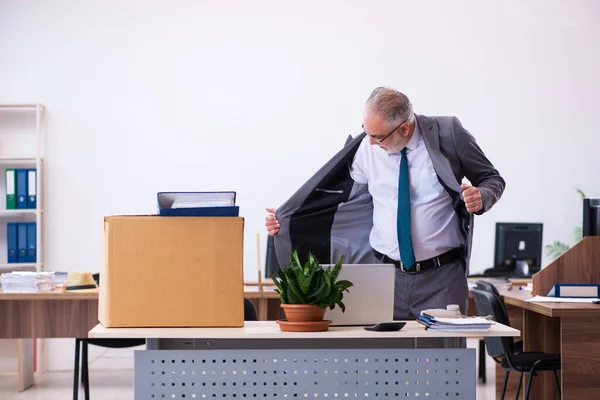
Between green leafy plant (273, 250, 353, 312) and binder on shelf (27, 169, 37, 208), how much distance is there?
4.79m

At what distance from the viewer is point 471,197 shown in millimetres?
2711

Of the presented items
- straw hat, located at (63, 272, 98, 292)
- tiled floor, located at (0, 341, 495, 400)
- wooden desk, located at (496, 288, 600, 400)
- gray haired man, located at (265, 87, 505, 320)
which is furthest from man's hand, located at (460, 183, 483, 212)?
tiled floor, located at (0, 341, 495, 400)

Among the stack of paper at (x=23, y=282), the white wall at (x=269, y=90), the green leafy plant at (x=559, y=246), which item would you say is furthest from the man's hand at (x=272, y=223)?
the green leafy plant at (x=559, y=246)

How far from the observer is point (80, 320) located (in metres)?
4.54

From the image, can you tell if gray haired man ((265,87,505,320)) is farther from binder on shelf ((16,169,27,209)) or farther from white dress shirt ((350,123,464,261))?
binder on shelf ((16,169,27,209))

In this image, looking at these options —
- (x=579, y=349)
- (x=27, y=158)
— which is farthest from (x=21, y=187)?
(x=579, y=349)

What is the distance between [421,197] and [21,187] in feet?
15.2

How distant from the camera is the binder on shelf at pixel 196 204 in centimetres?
248

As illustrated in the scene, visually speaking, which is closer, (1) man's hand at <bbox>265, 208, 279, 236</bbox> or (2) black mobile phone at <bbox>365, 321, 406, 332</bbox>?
(2) black mobile phone at <bbox>365, 321, 406, 332</bbox>

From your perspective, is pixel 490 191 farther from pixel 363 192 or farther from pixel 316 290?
pixel 316 290

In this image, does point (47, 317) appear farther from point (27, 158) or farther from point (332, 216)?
point (27, 158)

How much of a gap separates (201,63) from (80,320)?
10.8ft

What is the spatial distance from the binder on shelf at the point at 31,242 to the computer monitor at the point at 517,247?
3.78 metres

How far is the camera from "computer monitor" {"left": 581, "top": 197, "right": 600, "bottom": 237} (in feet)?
14.4
